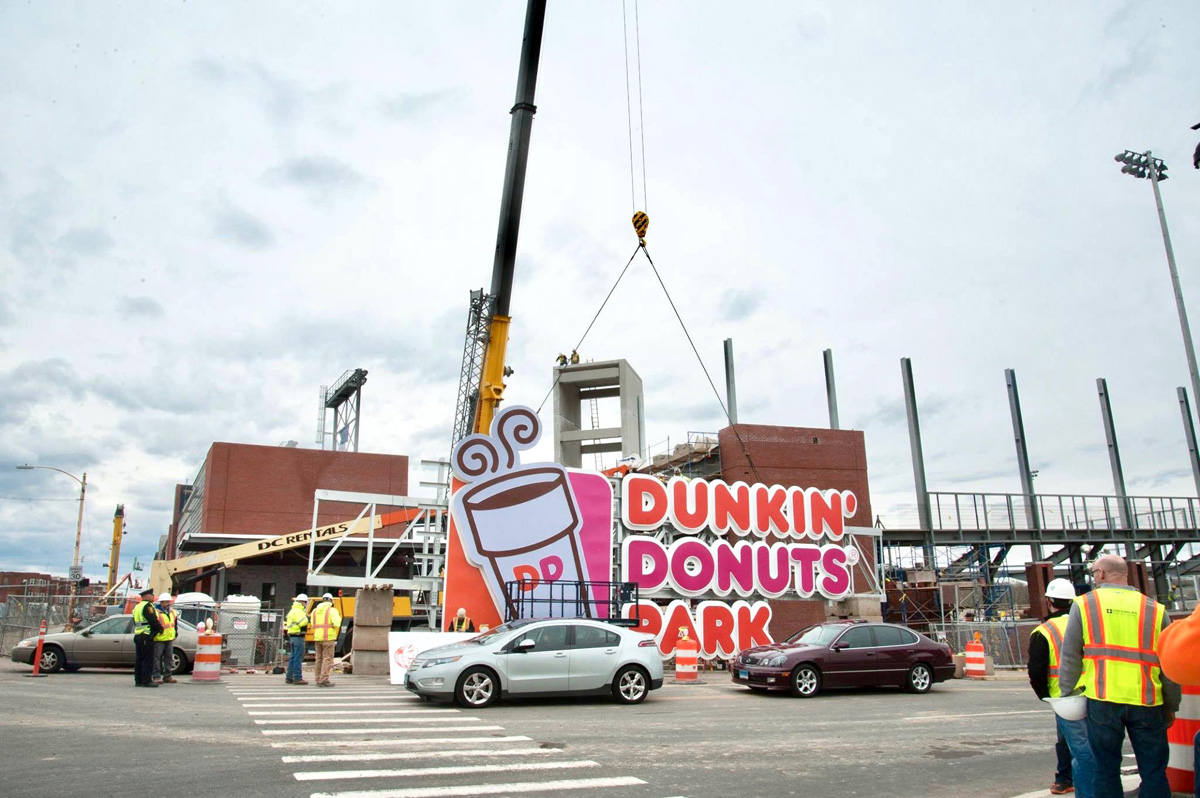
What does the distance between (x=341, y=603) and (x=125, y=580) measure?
15.4 meters

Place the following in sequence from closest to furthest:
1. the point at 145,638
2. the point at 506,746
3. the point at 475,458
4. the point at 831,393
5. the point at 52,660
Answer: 1. the point at 506,746
2. the point at 145,638
3. the point at 52,660
4. the point at 475,458
5. the point at 831,393

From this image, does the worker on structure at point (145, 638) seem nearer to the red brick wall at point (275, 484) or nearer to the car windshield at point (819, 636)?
the car windshield at point (819, 636)

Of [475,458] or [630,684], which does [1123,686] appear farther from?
[475,458]

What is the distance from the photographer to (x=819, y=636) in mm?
17453

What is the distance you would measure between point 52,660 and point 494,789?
15583mm

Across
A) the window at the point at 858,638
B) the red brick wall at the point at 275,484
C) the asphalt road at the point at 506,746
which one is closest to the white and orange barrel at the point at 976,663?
the window at the point at 858,638

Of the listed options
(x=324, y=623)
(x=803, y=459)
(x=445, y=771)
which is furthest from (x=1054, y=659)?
(x=803, y=459)

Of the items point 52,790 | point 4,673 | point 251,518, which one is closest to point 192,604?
point 4,673

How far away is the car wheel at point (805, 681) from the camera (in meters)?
16.3

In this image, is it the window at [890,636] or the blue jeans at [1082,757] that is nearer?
the blue jeans at [1082,757]

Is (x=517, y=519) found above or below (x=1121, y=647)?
above

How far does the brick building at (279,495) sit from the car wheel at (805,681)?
3384cm

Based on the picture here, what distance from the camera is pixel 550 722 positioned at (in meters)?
12.0

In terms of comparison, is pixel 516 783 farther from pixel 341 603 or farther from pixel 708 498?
pixel 341 603
